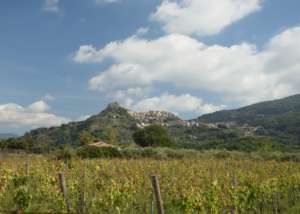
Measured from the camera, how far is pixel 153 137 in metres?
58.8

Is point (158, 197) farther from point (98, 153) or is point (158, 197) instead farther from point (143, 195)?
point (98, 153)

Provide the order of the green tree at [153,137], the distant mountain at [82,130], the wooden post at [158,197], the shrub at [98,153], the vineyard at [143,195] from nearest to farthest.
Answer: the wooden post at [158,197], the vineyard at [143,195], the shrub at [98,153], the green tree at [153,137], the distant mountain at [82,130]

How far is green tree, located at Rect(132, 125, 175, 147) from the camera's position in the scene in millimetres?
58375

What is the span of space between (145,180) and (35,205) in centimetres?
388

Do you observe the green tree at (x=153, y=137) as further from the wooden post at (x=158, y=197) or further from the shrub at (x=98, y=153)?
the wooden post at (x=158, y=197)

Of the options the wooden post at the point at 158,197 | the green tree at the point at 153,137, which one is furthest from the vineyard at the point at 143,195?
the green tree at the point at 153,137

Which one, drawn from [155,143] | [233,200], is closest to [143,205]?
[233,200]

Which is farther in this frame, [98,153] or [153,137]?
[153,137]

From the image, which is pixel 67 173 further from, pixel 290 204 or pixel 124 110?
pixel 124 110

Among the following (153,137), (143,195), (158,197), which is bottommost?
(143,195)

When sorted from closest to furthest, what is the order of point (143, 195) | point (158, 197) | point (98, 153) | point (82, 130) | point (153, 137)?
point (158, 197) → point (143, 195) → point (98, 153) → point (153, 137) → point (82, 130)

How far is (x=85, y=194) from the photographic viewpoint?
38.7 ft

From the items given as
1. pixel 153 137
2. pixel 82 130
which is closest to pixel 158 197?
pixel 153 137

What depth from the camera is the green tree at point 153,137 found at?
192ft
